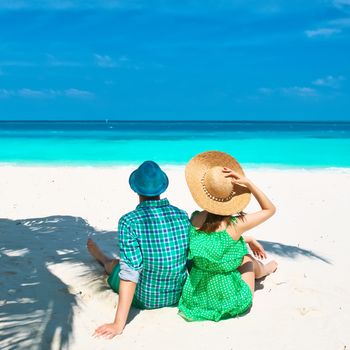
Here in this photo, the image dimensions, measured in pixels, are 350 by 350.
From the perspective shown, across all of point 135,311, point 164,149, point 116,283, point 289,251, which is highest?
point 116,283

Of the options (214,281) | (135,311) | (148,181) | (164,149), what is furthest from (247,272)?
(164,149)

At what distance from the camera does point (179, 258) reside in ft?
12.1

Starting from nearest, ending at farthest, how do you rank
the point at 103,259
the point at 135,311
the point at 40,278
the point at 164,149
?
1. the point at 135,311
2. the point at 40,278
3. the point at 103,259
4. the point at 164,149

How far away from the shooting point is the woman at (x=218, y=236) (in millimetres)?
3701

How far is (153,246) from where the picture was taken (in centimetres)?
360

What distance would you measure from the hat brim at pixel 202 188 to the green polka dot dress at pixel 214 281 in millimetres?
127

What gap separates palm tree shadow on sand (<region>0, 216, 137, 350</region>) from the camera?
3389 mm

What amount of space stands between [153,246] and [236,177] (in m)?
0.76

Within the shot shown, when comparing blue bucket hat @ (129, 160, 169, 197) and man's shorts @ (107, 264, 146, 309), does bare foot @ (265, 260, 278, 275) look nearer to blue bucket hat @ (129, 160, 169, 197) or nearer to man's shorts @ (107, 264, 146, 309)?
man's shorts @ (107, 264, 146, 309)

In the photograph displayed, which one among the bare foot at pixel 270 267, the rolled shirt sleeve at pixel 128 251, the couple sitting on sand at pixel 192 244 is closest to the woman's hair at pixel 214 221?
the couple sitting on sand at pixel 192 244

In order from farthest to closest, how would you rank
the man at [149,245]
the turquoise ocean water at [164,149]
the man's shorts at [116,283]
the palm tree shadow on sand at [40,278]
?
1. the turquoise ocean water at [164,149]
2. the man's shorts at [116,283]
3. the man at [149,245]
4. the palm tree shadow on sand at [40,278]

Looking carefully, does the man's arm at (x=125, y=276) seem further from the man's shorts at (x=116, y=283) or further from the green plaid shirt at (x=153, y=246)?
the man's shorts at (x=116, y=283)

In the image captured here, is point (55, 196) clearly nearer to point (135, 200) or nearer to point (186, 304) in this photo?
point (135, 200)

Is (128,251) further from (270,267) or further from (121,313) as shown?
Answer: (270,267)
